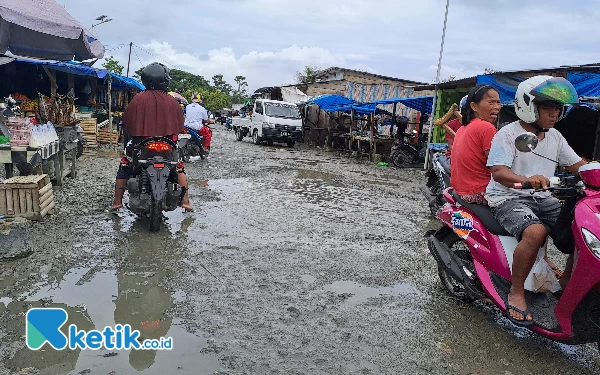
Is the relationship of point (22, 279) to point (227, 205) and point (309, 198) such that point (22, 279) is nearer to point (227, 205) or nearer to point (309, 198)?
point (227, 205)

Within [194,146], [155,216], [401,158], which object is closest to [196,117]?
[194,146]

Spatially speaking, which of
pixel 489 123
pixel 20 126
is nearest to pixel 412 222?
pixel 489 123

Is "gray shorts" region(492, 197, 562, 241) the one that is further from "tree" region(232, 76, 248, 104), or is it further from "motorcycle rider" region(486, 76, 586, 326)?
"tree" region(232, 76, 248, 104)

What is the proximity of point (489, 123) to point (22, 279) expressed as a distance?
3.99 metres

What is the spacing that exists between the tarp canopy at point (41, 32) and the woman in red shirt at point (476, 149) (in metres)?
6.49

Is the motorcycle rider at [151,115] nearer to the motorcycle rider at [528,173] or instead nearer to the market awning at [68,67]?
the motorcycle rider at [528,173]

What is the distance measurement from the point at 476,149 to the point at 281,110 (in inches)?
718

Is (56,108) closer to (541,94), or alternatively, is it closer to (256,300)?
(256,300)

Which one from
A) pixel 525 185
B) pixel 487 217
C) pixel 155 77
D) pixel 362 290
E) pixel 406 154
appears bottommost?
pixel 362 290

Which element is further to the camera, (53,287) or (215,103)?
(215,103)

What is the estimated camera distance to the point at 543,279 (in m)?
3.40

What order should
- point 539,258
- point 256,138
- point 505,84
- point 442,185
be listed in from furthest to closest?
point 256,138 < point 505,84 < point 442,185 < point 539,258

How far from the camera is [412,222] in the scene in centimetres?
733

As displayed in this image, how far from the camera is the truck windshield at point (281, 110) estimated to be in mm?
21359
